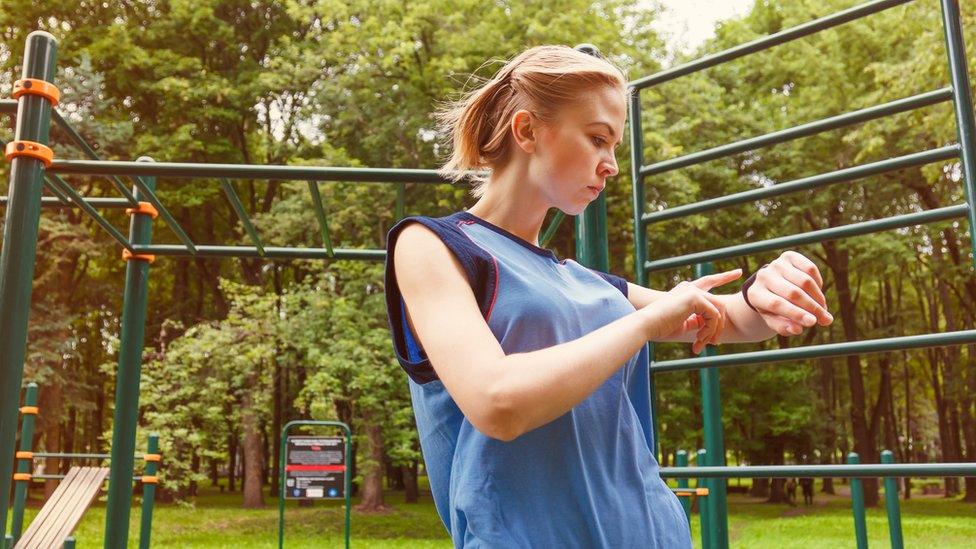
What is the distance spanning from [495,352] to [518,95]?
399mm

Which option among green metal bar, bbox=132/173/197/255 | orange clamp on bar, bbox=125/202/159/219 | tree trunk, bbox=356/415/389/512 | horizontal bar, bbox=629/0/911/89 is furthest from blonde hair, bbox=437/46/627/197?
tree trunk, bbox=356/415/389/512

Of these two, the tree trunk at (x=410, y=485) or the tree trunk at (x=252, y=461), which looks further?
the tree trunk at (x=410, y=485)

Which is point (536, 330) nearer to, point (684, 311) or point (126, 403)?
point (684, 311)

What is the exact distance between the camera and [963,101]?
2.07 m

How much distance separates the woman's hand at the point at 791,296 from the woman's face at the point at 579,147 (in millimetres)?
289

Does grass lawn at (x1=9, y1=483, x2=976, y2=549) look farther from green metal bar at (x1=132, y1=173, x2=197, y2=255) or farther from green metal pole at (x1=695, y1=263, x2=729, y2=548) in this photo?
Answer: green metal bar at (x1=132, y1=173, x2=197, y2=255)

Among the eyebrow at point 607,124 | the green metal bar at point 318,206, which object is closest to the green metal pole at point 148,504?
the green metal bar at point 318,206

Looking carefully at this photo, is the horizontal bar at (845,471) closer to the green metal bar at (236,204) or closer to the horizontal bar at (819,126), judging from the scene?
the horizontal bar at (819,126)

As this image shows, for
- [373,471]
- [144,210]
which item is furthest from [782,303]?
[373,471]

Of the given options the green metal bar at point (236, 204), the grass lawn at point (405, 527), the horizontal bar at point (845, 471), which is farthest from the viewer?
the grass lawn at point (405, 527)

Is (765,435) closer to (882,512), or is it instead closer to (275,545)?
(882,512)

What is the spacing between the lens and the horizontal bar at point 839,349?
1925 mm

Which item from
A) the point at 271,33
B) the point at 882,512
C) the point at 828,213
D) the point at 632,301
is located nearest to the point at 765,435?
the point at 882,512

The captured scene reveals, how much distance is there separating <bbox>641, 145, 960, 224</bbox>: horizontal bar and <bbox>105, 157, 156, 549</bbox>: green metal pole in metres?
2.27
